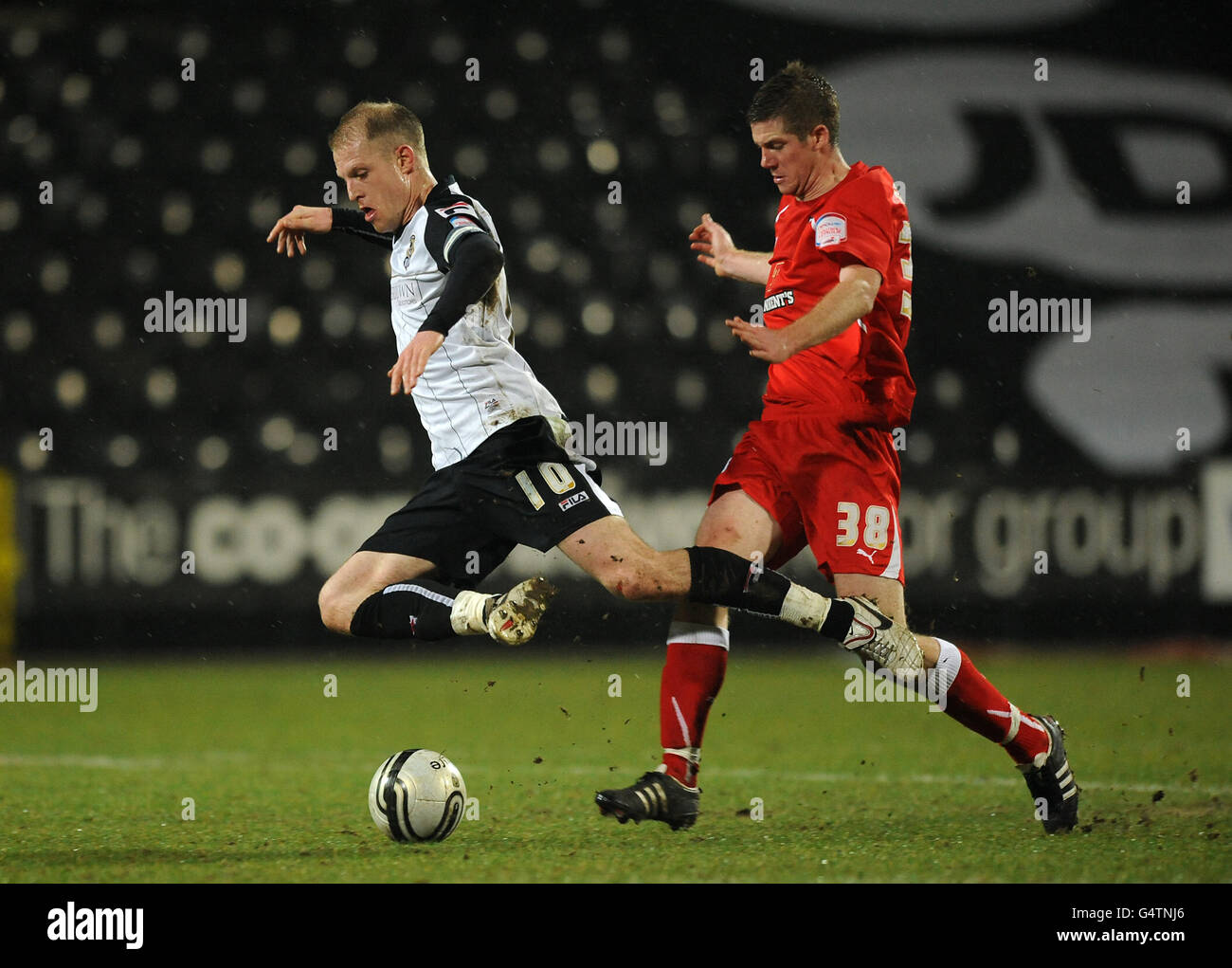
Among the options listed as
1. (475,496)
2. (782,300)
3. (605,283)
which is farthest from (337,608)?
(605,283)

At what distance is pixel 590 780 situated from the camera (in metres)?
5.34

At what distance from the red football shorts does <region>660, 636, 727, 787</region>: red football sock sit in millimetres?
339

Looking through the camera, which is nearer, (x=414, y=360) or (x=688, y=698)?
(x=414, y=360)

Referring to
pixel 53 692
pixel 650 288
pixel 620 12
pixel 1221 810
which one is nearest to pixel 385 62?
pixel 620 12

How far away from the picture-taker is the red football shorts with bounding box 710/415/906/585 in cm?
406

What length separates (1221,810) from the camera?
4.32 metres

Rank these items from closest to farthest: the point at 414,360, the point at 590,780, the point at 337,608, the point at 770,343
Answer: the point at 414,360, the point at 770,343, the point at 337,608, the point at 590,780

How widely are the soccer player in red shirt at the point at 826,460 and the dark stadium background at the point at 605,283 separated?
6.50m

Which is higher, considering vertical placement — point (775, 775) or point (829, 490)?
point (829, 490)

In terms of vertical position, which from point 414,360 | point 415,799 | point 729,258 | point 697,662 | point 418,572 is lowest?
point 415,799

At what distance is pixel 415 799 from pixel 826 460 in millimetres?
1490

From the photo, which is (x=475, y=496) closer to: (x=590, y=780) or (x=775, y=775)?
(x=590, y=780)

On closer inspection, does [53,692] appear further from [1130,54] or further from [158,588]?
[1130,54]

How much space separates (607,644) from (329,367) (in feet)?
10.5
